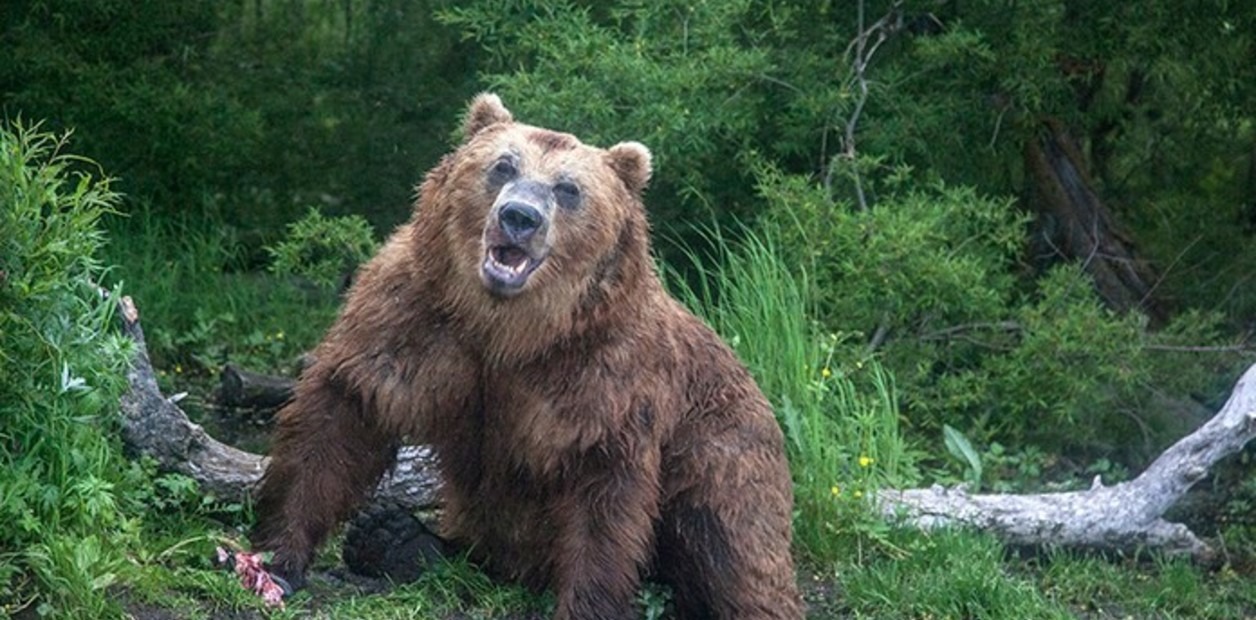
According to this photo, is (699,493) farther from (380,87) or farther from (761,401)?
(380,87)

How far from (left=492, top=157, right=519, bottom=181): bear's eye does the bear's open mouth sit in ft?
0.72

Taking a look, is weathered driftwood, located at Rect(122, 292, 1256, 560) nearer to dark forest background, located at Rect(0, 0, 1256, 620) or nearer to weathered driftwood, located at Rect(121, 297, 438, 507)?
weathered driftwood, located at Rect(121, 297, 438, 507)

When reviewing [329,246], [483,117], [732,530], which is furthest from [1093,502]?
[329,246]

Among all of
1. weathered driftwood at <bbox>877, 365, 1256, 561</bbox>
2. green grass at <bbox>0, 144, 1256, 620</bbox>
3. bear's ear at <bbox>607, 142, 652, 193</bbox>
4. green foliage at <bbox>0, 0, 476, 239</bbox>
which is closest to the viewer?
green grass at <bbox>0, 144, 1256, 620</bbox>

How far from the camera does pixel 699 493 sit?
667 cm

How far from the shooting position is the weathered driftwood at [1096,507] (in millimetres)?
→ 7852

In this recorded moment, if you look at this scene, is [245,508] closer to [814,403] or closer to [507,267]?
[507,267]

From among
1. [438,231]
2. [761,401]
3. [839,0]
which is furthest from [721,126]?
[438,231]

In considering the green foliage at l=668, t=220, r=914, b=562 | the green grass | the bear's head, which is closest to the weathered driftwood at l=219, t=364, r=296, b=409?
the green grass

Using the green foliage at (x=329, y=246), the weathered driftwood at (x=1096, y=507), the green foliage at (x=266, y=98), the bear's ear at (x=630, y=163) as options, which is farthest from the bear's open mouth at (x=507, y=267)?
the green foliage at (x=266, y=98)

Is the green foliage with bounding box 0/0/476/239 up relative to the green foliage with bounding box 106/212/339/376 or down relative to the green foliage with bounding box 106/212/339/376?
up

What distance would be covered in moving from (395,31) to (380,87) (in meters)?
0.30

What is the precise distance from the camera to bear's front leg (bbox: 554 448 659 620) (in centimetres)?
630

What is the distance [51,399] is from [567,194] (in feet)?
5.10
